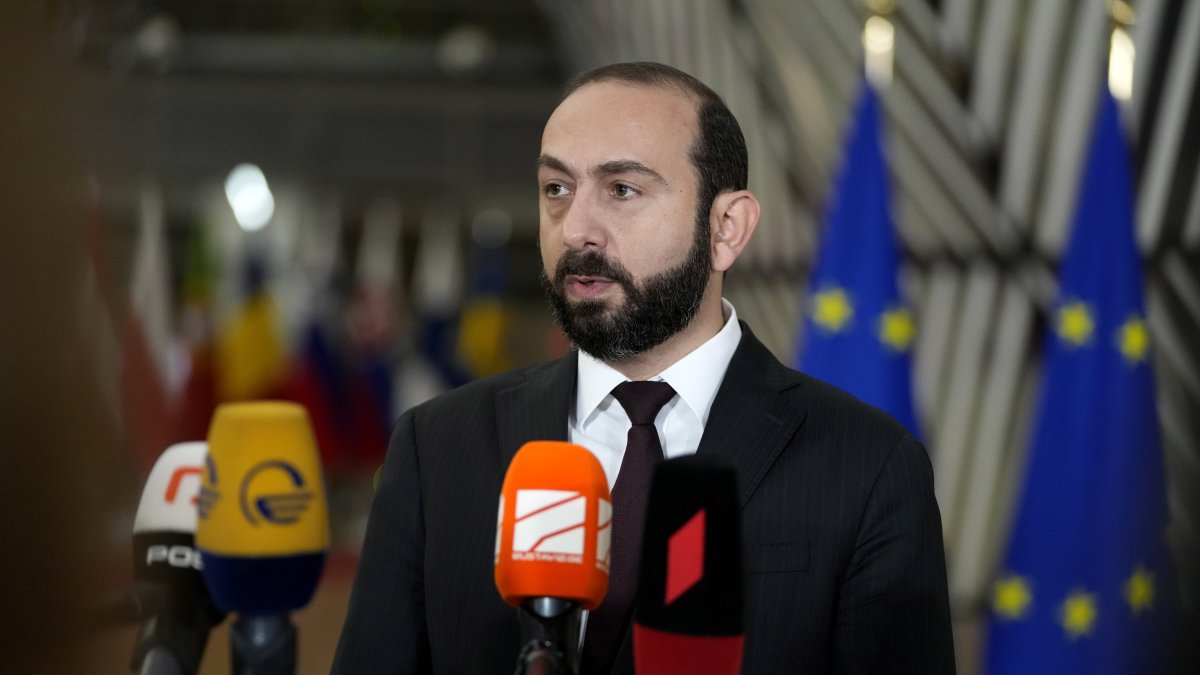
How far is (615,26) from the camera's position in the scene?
49.1 feet

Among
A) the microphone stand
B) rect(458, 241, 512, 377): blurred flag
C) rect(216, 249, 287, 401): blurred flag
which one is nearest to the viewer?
the microphone stand

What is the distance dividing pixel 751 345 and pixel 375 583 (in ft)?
2.40

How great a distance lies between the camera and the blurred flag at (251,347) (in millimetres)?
14305

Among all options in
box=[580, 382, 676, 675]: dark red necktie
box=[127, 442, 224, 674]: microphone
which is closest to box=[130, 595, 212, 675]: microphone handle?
box=[127, 442, 224, 674]: microphone

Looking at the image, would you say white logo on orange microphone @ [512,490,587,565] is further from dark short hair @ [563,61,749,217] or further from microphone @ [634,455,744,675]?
dark short hair @ [563,61,749,217]

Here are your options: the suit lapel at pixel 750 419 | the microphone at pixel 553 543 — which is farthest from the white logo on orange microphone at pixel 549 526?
the suit lapel at pixel 750 419

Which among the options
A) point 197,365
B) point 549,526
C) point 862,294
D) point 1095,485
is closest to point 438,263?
point 197,365

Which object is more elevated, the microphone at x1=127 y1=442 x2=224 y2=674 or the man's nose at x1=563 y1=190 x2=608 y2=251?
the man's nose at x1=563 y1=190 x2=608 y2=251

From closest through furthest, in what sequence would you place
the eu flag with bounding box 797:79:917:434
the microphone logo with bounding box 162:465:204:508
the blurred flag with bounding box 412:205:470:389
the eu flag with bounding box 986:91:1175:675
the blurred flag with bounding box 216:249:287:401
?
the microphone logo with bounding box 162:465:204:508
the eu flag with bounding box 986:91:1175:675
the eu flag with bounding box 797:79:917:434
the blurred flag with bounding box 216:249:287:401
the blurred flag with bounding box 412:205:470:389

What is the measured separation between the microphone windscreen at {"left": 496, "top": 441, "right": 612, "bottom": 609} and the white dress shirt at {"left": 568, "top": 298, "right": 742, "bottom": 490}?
0.54 meters

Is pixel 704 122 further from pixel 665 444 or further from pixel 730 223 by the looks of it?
pixel 665 444

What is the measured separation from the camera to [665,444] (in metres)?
2.05

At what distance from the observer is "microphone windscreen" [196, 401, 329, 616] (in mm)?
1952

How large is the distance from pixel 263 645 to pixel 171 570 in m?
0.34
